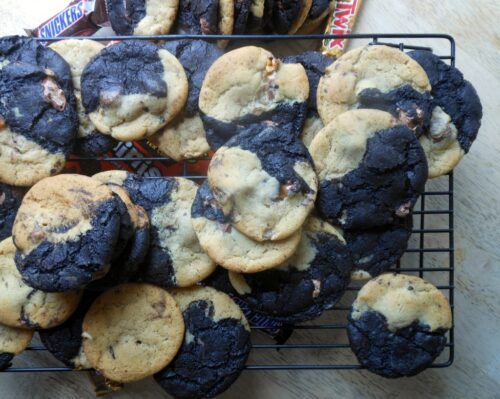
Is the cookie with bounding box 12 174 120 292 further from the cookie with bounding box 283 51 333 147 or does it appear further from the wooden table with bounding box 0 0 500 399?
the wooden table with bounding box 0 0 500 399

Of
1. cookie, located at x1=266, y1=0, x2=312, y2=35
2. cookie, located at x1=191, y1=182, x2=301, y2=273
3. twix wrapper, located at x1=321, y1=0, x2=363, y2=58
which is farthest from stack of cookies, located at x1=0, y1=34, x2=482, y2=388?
twix wrapper, located at x1=321, y1=0, x2=363, y2=58

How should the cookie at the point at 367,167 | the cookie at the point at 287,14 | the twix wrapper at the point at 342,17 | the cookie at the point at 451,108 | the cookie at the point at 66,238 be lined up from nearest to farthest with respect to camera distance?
the cookie at the point at 66,238, the cookie at the point at 367,167, the cookie at the point at 451,108, the cookie at the point at 287,14, the twix wrapper at the point at 342,17

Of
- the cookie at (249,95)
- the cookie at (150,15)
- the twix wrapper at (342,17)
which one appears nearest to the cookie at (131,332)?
the cookie at (249,95)

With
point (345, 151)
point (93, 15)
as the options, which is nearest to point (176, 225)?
point (345, 151)

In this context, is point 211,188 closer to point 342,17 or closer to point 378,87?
point 378,87

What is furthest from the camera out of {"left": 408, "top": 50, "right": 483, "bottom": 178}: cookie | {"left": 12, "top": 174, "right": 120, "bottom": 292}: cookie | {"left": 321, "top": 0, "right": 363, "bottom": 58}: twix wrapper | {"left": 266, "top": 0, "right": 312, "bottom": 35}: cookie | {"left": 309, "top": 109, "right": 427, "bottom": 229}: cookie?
{"left": 321, "top": 0, "right": 363, "bottom": 58}: twix wrapper

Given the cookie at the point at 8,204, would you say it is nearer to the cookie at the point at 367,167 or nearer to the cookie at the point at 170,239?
the cookie at the point at 170,239
